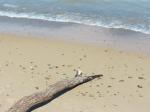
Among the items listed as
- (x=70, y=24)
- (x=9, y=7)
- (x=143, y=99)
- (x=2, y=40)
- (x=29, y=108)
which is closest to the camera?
(x=29, y=108)

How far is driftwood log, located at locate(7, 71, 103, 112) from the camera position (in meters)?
7.95

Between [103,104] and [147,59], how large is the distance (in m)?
2.97

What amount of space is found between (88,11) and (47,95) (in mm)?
8126

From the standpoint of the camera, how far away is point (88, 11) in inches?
640

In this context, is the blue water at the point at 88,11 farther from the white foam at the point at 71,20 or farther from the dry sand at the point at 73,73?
the dry sand at the point at 73,73

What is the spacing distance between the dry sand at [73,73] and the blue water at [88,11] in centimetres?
289

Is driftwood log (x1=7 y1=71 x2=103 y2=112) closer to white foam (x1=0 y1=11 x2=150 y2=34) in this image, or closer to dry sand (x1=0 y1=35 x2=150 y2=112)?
dry sand (x1=0 y1=35 x2=150 y2=112)

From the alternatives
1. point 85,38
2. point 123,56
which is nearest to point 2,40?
point 85,38

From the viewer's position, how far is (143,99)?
8.79 m

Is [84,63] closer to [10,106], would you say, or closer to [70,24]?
[10,106]

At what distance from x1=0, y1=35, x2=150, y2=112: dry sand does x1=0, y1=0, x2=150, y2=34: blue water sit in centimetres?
289

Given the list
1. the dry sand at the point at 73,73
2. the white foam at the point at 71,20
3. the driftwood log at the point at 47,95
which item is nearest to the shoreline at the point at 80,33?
the white foam at the point at 71,20

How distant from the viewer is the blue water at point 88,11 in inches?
582

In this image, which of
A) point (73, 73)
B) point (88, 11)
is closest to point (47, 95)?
point (73, 73)
